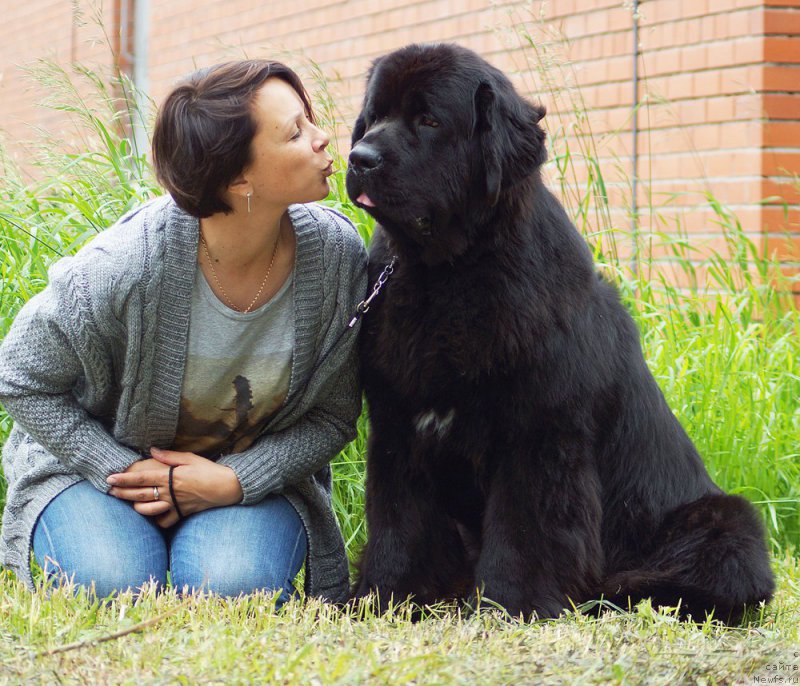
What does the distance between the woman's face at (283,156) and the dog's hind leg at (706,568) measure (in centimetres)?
130

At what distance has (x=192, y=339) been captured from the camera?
2.81 metres

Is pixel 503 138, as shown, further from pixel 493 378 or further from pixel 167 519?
pixel 167 519

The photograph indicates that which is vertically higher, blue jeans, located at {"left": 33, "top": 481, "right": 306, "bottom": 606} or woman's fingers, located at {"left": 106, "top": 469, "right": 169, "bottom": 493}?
woman's fingers, located at {"left": 106, "top": 469, "right": 169, "bottom": 493}

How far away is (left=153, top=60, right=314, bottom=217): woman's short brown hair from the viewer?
2.68m

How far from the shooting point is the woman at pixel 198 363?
2.72 meters

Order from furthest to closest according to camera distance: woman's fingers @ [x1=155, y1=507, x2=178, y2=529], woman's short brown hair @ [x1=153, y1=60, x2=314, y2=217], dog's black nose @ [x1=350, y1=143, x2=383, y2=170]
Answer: woman's fingers @ [x1=155, y1=507, x2=178, y2=529], woman's short brown hair @ [x1=153, y1=60, x2=314, y2=217], dog's black nose @ [x1=350, y1=143, x2=383, y2=170]

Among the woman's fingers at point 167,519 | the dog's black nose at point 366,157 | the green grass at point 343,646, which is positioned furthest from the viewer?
the woman's fingers at point 167,519

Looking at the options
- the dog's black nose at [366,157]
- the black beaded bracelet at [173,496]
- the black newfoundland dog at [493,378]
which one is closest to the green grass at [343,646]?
the black newfoundland dog at [493,378]

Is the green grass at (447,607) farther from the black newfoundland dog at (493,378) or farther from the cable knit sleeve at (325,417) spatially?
the cable knit sleeve at (325,417)

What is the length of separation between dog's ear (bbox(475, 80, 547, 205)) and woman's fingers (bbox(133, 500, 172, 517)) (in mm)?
1178

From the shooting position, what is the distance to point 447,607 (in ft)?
9.18

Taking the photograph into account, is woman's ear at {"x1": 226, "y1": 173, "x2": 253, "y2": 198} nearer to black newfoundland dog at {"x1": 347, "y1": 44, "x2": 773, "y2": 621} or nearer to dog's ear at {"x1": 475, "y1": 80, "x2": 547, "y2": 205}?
black newfoundland dog at {"x1": 347, "y1": 44, "x2": 773, "y2": 621}

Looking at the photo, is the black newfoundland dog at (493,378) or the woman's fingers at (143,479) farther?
the woman's fingers at (143,479)

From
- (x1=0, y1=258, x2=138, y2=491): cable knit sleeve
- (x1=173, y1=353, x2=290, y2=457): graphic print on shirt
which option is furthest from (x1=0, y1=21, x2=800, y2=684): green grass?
(x1=173, y1=353, x2=290, y2=457): graphic print on shirt
